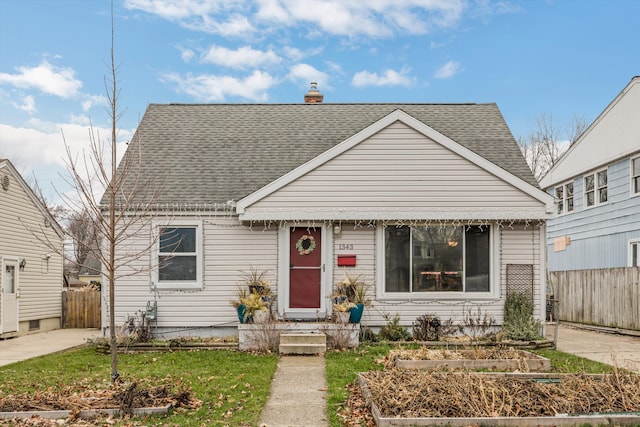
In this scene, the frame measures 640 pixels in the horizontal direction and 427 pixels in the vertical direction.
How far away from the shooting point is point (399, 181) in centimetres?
1350

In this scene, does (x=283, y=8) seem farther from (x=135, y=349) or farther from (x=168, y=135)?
(x=135, y=349)

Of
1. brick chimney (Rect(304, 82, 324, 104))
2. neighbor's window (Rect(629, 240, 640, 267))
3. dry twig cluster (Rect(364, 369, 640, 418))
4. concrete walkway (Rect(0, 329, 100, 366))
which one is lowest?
concrete walkway (Rect(0, 329, 100, 366))

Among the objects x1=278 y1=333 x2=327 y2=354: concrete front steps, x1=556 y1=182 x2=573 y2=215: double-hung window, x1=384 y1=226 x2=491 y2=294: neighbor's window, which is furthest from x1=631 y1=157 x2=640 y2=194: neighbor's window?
Result: x1=278 y1=333 x2=327 y2=354: concrete front steps

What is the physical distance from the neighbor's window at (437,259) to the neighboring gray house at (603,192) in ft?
15.5

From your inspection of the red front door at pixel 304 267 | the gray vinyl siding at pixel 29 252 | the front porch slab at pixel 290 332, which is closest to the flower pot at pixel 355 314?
the front porch slab at pixel 290 332

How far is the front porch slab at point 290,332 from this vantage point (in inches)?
484

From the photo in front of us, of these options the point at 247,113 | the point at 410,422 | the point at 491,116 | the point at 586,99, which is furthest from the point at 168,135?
the point at 586,99

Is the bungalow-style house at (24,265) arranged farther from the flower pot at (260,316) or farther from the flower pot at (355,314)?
the flower pot at (355,314)

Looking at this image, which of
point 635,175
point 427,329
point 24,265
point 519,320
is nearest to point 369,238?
point 427,329

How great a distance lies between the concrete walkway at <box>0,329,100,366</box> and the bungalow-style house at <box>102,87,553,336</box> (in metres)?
1.55

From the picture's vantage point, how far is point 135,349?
41.1 feet

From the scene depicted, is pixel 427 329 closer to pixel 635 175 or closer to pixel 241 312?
pixel 241 312

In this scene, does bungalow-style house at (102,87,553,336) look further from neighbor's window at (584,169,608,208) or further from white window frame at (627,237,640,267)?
neighbor's window at (584,169,608,208)

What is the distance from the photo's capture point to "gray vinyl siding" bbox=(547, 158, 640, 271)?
716 inches
